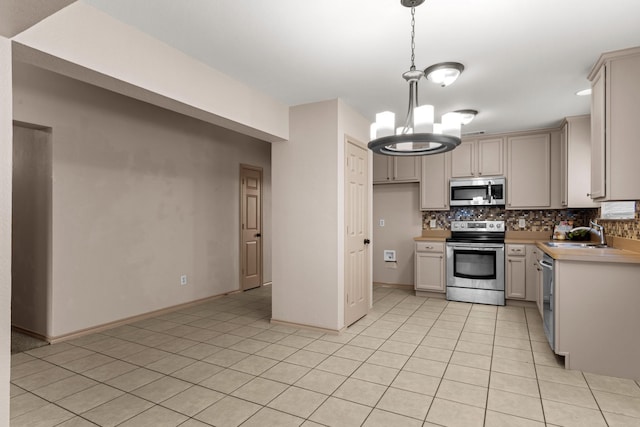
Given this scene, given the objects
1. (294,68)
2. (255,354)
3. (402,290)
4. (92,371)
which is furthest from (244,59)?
(402,290)

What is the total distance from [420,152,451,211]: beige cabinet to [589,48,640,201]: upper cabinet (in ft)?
8.90

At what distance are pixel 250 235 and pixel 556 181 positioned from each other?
4577mm

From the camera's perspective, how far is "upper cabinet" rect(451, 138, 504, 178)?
5211 millimetres

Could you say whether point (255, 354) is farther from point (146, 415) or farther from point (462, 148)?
point (462, 148)

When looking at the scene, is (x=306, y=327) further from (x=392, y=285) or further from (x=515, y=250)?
(x=515, y=250)

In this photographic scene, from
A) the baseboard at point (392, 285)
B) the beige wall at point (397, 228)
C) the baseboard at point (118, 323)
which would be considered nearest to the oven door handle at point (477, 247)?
the beige wall at point (397, 228)

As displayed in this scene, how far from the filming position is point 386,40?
2545 millimetres

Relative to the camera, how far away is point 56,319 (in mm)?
3391

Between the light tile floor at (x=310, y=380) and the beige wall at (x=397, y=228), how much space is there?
6.62 feet

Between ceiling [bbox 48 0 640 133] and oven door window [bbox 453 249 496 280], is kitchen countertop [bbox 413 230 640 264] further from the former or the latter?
ceiling [bbox 48 0 640 133]

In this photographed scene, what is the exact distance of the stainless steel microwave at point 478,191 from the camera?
5172 millimetres

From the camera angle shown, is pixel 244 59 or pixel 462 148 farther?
pixel 462 148

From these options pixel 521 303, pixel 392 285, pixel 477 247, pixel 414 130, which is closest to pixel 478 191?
pixel 477 247

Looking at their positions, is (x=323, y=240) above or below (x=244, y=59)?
below
